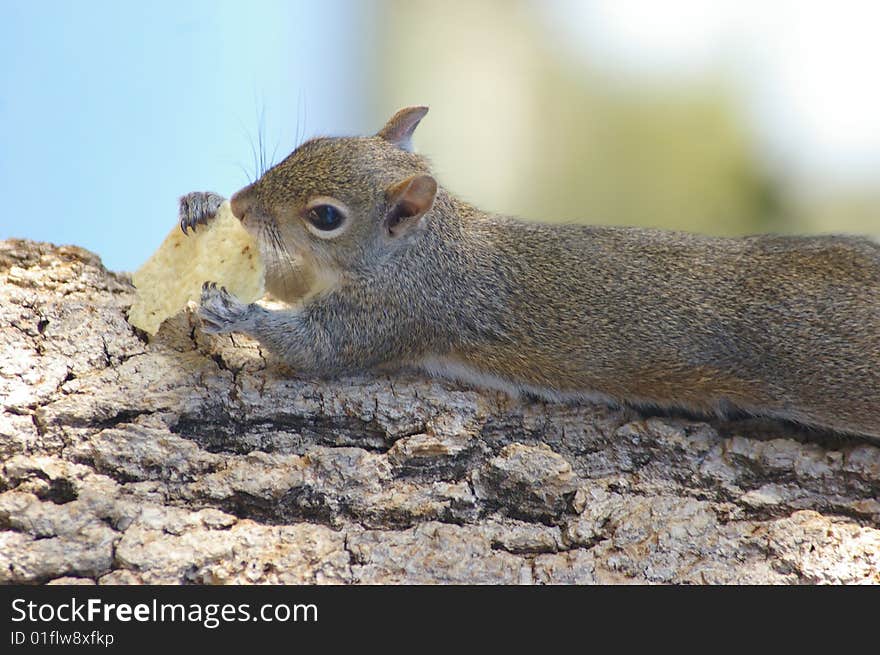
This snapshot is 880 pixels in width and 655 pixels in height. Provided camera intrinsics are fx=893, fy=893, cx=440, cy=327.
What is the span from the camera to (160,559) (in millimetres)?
2793

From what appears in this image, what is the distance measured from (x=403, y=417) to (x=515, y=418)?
0.46 m

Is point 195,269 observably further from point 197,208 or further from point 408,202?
point 408,202

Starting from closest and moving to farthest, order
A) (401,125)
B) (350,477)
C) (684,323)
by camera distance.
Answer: (350,477) → (684,323) → (401,125)

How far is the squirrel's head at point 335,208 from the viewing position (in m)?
3.76

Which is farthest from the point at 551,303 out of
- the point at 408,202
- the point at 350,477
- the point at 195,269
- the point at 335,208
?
the point at 195,269

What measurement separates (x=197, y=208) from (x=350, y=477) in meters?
1.47

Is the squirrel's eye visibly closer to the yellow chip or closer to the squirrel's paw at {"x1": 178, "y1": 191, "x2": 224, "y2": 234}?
the yellow chip

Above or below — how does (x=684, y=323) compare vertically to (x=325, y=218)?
below

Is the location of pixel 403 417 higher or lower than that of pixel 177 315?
lower

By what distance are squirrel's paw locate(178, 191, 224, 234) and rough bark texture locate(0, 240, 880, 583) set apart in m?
0.41

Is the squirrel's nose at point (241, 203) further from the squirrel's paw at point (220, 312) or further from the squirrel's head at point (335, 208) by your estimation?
the squirrel's paw at point (220, 312)

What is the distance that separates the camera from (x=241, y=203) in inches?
150

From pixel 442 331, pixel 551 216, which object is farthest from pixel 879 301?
pixel 551 216

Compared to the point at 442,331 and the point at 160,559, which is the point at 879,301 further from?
the point at 160,559
